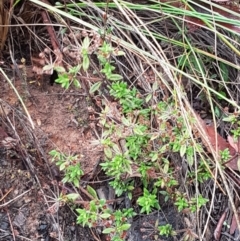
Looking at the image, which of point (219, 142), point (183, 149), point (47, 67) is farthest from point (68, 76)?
point (219, 142)

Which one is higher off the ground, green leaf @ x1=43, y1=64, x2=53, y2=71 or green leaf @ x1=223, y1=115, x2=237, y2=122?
green leaf @ x1=223, y1=115, x2=237, y2=122

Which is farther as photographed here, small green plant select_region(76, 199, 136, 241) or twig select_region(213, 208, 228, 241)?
twig select_region(213, 208, 228, 241)

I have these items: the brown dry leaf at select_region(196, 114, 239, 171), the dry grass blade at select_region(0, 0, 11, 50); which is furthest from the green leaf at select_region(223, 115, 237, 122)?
the dry grass blade at select_region(0, 0, 11, 50)

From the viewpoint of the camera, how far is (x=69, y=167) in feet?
4.18

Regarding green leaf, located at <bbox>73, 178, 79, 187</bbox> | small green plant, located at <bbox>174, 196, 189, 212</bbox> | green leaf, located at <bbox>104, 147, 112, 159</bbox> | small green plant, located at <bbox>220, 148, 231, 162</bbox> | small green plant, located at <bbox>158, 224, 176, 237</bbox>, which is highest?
small green plant, located at <bbox>220, 148, 231, 162</bbox>

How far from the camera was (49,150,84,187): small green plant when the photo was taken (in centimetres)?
127

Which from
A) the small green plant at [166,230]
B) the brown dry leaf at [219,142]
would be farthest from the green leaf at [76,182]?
the brown dry leaf at [219,142]

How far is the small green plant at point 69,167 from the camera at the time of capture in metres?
1.27

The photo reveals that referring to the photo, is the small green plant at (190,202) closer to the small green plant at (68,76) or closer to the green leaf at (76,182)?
the green leaf at (76,182)

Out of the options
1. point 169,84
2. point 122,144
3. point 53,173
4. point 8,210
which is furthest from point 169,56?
point 8,210

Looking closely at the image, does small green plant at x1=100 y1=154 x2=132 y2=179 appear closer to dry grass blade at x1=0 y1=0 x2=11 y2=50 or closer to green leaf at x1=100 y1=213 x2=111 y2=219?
green leaf at x1=100 y1=213 x2=111 y2=219

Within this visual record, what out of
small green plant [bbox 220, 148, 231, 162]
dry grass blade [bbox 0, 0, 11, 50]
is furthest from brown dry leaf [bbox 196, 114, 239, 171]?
dry grass blade [bbox 0, 0, 11, 50]

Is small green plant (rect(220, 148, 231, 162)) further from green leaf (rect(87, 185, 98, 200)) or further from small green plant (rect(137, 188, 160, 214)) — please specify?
green leaf (rect(87, 185, 98, 200))

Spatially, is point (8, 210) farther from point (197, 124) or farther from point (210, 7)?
point (210, 7)
